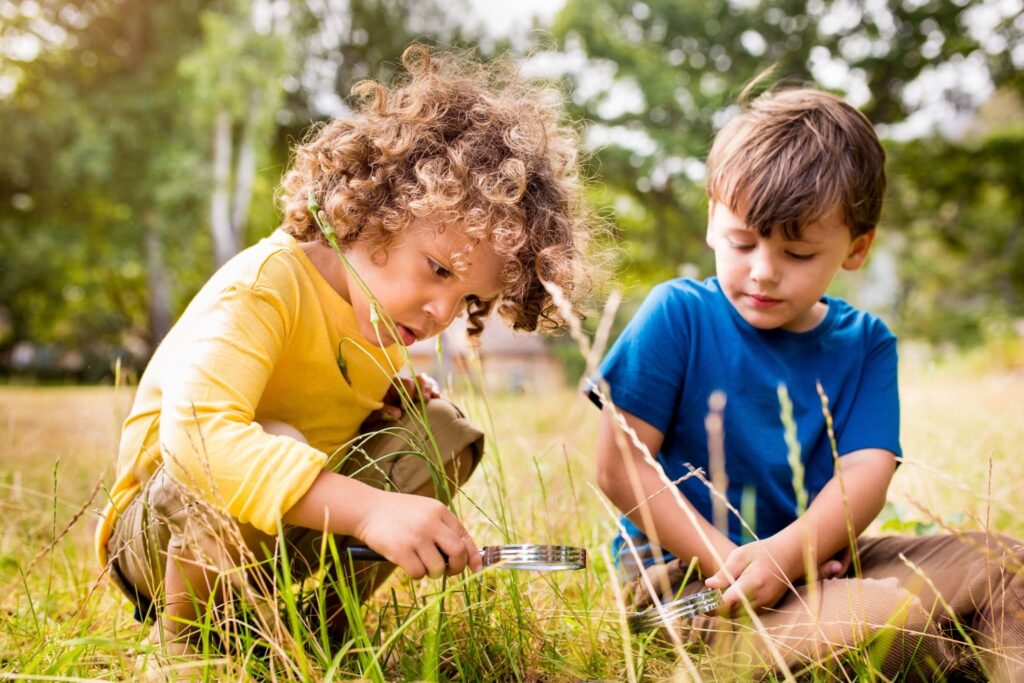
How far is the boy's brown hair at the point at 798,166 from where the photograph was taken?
1.86m

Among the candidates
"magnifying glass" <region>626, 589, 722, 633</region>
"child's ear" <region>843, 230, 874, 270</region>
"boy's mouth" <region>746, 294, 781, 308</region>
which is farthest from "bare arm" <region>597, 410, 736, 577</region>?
"child's ear" <region>843, 230, 874, 270</region>

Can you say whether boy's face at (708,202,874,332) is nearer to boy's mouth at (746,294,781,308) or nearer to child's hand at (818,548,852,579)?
boy's mouth at (746,294,781,308)

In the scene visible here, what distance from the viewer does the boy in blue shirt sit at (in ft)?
5.93

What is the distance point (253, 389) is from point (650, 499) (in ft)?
2.88

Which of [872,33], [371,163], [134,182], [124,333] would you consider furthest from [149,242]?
[371,163]

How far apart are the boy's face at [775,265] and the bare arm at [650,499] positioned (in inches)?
14.4

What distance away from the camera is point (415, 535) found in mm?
1285

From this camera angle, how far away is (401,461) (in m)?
1.81

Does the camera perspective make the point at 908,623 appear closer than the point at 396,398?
Yes

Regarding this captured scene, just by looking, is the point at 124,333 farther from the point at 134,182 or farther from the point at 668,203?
the point at 668,203

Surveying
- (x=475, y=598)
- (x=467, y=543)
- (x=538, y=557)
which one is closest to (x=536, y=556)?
(x=538, y=557)

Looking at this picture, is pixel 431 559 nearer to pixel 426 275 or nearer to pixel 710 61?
pixel 426 275

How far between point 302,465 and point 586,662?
2.05 feet

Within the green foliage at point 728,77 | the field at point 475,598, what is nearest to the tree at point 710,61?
the green foliage at point 728,77
